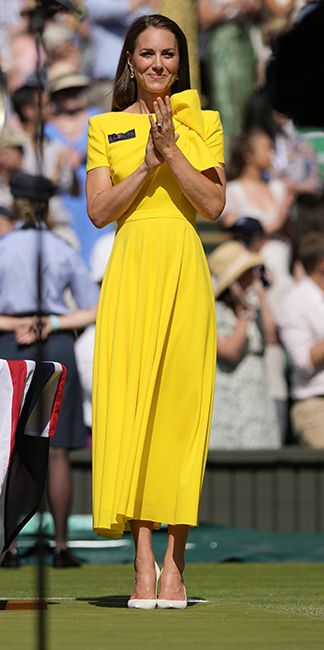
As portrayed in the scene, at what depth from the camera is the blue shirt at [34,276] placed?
870 cm

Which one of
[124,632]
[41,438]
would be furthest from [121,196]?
[124,632]

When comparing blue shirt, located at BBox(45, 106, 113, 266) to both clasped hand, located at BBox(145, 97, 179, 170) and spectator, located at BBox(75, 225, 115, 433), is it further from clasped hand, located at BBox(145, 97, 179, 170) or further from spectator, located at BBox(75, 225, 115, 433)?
clasped hand, located at BBox(145, 97, 179, 170)

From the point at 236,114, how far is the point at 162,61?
6.50 meters

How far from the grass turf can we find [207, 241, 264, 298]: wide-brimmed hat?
299 centimetres

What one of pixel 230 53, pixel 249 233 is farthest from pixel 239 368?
pixel 230 53

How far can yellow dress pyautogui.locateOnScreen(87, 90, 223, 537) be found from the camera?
217 inches

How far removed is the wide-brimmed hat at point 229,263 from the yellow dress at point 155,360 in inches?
187

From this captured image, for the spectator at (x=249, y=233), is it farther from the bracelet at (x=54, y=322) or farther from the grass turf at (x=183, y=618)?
the grass turf at (x=183, y=618)

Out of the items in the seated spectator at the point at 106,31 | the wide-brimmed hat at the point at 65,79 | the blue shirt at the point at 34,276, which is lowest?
the blue shirt at the point at 34,276

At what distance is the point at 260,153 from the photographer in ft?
38.5

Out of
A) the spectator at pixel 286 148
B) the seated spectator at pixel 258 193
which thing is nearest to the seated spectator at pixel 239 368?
the seated spectator at pixel 258 193

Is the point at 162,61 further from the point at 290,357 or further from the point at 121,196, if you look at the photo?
the point at 290,357

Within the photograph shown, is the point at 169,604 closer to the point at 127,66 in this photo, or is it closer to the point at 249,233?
the point at 127,66

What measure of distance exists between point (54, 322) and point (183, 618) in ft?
12.0
